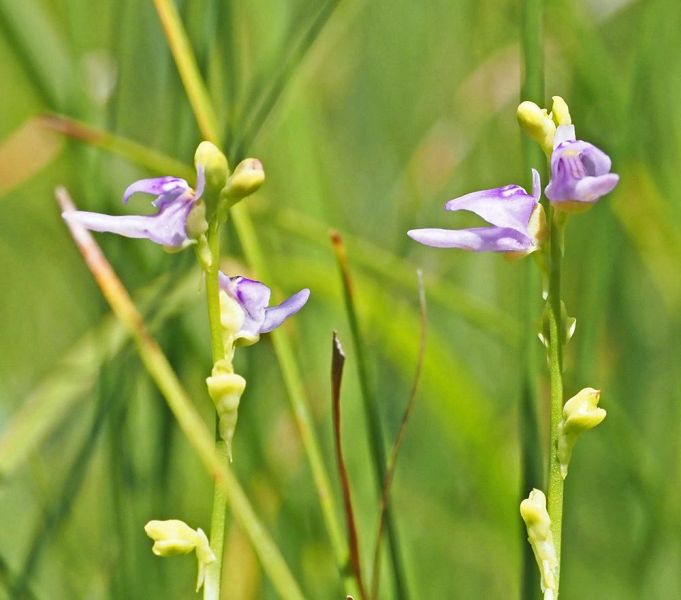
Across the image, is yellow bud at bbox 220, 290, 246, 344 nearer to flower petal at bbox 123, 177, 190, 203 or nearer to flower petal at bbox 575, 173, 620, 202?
flower petal at bbox 123, 177, 190, 203

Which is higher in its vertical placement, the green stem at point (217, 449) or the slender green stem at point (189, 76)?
the slender green stem at point (189, 76)

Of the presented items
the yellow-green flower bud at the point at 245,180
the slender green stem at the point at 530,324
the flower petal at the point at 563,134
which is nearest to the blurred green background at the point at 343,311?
the slender green stem at the point at 530,324

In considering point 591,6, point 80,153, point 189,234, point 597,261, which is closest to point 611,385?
point 597,261

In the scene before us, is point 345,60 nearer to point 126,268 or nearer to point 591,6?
point 591,6

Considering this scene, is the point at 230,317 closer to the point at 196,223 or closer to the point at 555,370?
the point at 196,223

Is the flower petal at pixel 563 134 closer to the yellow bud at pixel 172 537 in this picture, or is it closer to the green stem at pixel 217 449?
the green stem at pixel 217 449

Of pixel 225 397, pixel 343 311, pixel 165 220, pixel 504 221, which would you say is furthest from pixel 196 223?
pixel 343 311
